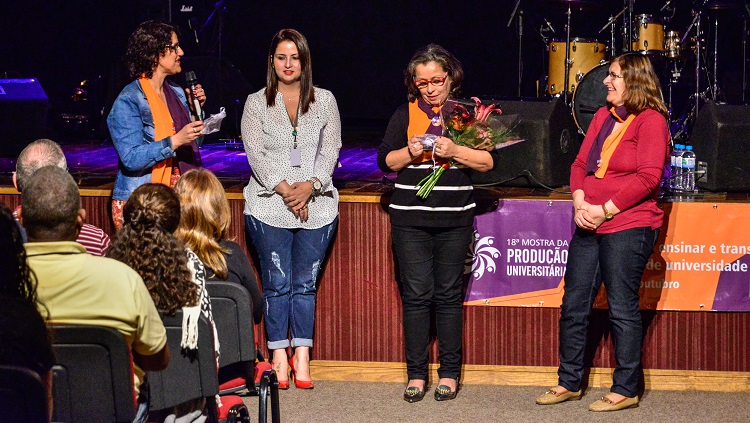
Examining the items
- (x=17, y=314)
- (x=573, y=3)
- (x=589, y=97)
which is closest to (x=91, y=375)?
(x=17, y=314)

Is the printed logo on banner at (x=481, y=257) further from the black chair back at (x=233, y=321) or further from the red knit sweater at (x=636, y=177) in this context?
the black chair back at (x=233, y=321)

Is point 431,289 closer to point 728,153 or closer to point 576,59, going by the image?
point 728,153

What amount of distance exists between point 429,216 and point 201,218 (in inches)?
49.2

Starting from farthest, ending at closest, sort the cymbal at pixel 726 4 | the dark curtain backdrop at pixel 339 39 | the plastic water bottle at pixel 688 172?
the dark curtain backdrop at pixel 339 39 → the cymbal at pixel 726 4 → the plastic water bottle at pixel 688 172

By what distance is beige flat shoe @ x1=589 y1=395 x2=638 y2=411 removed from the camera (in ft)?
15.3

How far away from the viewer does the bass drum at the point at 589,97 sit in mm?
6469

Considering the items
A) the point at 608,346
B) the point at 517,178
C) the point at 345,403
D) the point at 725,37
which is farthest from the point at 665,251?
the point at 725,37

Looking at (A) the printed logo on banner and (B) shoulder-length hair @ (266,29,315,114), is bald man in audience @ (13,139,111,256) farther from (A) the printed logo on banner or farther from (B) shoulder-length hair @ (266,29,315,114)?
(A) the printed logo on banner

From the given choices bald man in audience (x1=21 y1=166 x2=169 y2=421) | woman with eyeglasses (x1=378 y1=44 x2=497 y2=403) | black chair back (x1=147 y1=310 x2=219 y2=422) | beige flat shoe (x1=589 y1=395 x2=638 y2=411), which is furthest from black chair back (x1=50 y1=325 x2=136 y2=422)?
beige flat shoe (x1=589 y1=395 x2=638 y2=411)

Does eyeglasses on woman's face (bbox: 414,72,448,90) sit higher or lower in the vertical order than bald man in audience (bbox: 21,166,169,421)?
higher

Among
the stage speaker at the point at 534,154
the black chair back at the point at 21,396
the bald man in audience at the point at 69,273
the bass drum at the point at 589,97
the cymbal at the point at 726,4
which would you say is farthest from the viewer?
the cymbal at the point at 726,4

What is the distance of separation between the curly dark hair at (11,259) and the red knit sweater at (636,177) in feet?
8.87

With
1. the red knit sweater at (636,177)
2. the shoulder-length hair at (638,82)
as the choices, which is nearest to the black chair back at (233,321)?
the red knit sweater at (636,177)

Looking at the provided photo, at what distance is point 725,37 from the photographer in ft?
32.6
